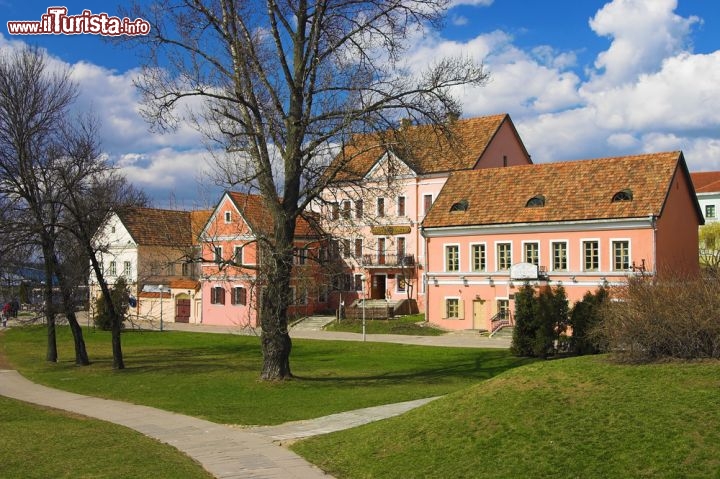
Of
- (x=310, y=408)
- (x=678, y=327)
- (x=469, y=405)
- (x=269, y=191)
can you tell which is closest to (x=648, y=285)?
(x=678, y=327)

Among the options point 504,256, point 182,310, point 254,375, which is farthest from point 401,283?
point 254,375

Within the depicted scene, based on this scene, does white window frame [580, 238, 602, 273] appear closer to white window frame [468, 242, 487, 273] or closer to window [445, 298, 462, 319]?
white window frame [468, 242, 487, 273]

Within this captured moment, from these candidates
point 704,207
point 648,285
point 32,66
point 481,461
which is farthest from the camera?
point 704,207

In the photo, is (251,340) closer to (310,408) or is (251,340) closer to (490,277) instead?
(490,277)

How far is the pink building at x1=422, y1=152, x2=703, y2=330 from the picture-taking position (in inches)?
1453

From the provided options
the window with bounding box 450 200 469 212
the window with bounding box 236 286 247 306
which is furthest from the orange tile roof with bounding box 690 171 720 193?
the window with bounding box 236 286 247 306

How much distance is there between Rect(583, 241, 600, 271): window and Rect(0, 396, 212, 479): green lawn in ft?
92.2

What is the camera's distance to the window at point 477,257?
138 ft

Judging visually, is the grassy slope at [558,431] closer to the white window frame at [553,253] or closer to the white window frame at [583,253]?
the white window frame at [583,253]

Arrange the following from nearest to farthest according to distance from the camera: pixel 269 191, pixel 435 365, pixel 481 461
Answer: pixel 481 461
pixel 269 191
pixel 435 365

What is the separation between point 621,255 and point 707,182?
166 ft

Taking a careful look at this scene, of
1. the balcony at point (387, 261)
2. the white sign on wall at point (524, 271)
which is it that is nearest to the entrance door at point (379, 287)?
the balcony at point (387, 261)

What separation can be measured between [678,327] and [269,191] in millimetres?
12488

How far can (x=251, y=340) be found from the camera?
40.8 metres
